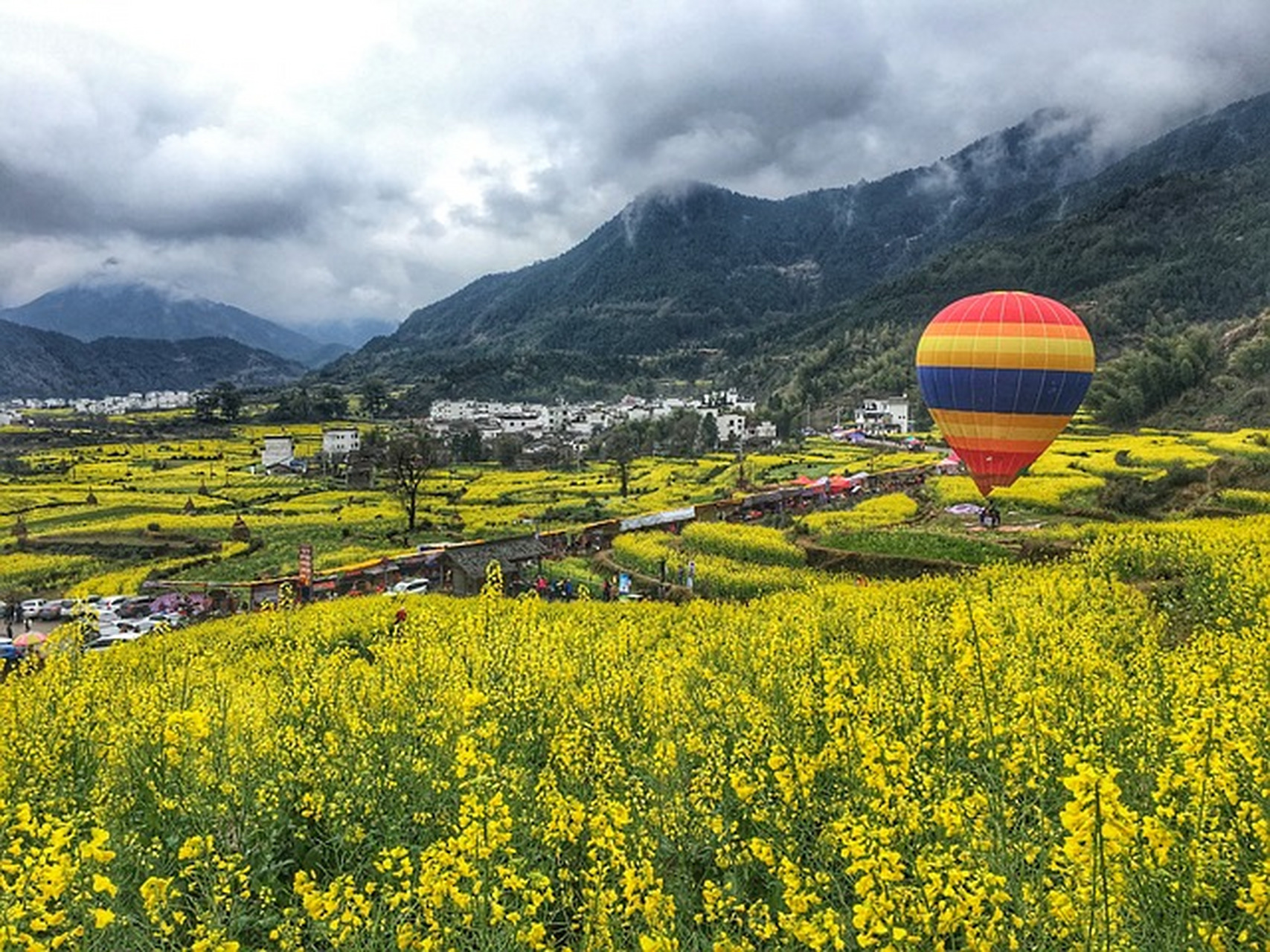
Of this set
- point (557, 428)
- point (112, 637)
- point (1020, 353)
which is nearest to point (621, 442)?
point (557, 428)

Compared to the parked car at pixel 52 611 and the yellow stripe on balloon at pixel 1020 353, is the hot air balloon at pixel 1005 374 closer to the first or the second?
the yellow stripe on balloon at pixel 1020 353

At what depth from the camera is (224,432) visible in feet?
346

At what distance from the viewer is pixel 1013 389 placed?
1008 inches

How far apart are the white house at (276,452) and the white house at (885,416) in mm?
62145

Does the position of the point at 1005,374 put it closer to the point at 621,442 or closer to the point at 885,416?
the point at 621,442

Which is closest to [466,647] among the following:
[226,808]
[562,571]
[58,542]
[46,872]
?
[226,808]

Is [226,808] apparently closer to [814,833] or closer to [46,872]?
[46,872]

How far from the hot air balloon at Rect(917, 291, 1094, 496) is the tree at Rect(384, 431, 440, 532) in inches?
1228

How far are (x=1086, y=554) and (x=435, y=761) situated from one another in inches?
838

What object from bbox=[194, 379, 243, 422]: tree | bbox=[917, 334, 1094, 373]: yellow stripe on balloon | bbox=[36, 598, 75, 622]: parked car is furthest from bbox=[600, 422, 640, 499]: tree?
bbox=[194, 379, 243, 422]: tree

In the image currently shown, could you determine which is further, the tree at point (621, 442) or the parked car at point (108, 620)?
the tree at point (621, 442)

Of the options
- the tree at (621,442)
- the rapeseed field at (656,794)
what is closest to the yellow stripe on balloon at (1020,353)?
the rapeseed field at (656,794)

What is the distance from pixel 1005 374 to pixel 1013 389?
21.5 inches

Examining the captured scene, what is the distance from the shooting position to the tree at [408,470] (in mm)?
49875
